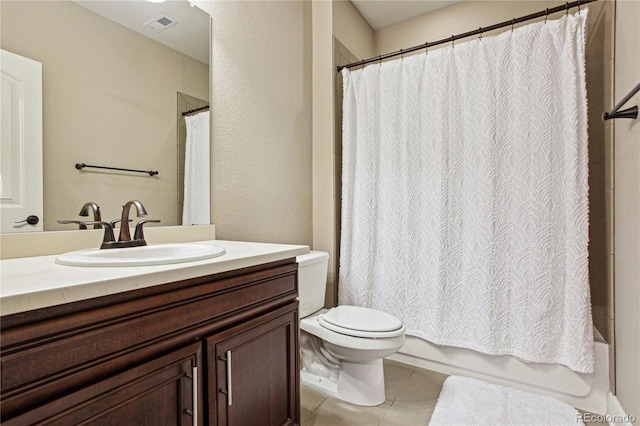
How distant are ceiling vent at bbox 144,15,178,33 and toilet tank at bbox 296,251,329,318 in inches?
48.8

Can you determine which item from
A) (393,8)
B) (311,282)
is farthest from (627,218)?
(393,8)

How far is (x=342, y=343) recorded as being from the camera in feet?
5.06

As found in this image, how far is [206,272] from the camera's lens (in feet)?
2.74

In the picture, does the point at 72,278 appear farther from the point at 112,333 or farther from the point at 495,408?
the point at 495,408

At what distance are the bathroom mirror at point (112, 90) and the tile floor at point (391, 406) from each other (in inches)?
46.2

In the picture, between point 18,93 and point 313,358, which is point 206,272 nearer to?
point 18,93

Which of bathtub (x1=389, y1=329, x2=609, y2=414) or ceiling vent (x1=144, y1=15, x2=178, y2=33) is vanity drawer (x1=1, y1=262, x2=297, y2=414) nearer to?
ceiling vent (x1=144, y1=15, x2=178, y2=33)

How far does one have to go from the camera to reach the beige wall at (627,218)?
1.23 meters

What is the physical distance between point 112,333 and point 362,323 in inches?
46.9

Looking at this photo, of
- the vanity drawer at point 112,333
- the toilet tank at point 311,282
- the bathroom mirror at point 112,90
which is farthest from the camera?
the toilet tank at point 311,282

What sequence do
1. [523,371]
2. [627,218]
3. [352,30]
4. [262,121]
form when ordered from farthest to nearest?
[352,30] < [262,121] < [523,371] < [627,218]

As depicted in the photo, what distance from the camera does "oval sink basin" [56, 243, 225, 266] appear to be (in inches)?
31.0

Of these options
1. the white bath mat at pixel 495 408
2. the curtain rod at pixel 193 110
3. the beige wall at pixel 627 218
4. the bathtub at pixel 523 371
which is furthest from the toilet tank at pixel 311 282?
the beige wall at pixel 627 218

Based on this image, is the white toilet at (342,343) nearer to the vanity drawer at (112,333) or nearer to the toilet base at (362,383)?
the toilet base at (362,383)
